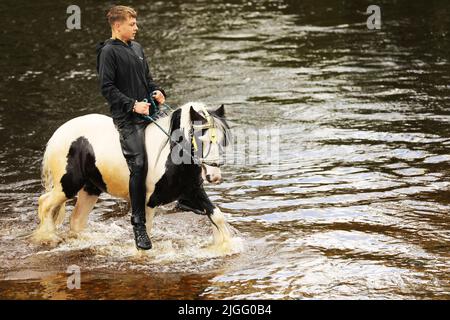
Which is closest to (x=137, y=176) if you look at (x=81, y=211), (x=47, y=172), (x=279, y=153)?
(x=81, y=211)

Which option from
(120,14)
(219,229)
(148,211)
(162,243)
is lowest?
(162,243)

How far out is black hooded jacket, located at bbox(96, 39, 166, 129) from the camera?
9250 mm

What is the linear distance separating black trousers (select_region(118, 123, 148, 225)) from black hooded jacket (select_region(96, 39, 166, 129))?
0.36ft

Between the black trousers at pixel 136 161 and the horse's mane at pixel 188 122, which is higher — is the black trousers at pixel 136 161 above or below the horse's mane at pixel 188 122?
below

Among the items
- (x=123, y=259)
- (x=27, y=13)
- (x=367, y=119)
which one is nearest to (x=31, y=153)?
(x=123, y=259)

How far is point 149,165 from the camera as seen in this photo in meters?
9.51

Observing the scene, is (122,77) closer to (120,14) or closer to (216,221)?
(120,14)

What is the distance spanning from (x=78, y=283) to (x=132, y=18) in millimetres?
3207

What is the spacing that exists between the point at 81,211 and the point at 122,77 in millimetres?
2179

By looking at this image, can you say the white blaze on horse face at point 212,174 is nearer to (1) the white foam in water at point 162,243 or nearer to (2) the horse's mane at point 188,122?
(2) the horse's mane at point 188,122

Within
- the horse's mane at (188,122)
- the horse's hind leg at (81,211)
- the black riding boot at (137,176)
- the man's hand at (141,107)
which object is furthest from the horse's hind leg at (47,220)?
the horse's mane at (188,122)

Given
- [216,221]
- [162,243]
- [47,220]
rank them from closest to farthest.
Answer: [216,221] < [162,243] < [47,220]

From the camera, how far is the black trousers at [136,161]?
9406 mm
